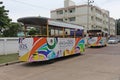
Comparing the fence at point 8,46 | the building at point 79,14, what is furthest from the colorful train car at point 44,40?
the building at point 79,14

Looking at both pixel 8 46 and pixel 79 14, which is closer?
pixel 8 46

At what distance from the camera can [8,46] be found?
721 inches

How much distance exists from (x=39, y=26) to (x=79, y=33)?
590 cm

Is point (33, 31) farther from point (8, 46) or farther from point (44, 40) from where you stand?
point (8, 46)

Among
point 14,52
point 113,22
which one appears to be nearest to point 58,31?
point 14,52

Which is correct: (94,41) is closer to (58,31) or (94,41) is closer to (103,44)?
(103,44)

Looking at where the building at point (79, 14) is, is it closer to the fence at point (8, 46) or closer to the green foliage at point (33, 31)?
the fence at point (8, 46)

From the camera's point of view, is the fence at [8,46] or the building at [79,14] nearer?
the fence at [8,46]

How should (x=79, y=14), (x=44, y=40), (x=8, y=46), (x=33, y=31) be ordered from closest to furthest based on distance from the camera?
(x=44, y=40), (x=33, y=31), (x=8, y=46), (x=79, y=14)

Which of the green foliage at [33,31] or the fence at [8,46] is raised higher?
the green foliage at [33,31]

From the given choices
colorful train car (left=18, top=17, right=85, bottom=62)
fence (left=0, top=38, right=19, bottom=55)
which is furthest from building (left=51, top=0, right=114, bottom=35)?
colorful train car (left=18, top=17, right=85, bottom=62)

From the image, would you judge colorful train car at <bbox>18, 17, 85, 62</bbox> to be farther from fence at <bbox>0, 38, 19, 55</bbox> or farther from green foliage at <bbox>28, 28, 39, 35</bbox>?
fence at <bbox>0, 38, 19, 55</bbox>

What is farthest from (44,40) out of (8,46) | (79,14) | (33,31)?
(79,14)

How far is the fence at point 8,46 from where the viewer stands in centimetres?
1758
